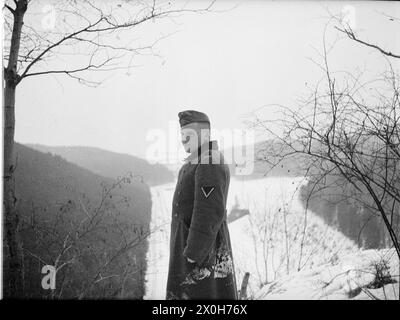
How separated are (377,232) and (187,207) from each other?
6.80 feet

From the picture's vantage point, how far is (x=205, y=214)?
5.86 feet

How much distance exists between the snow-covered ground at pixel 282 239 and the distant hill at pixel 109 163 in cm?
15

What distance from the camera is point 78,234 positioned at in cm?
290

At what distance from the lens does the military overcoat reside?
181 centimetres

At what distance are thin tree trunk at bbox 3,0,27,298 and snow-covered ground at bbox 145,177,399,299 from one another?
41.8 inches

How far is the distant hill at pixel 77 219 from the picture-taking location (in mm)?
2775

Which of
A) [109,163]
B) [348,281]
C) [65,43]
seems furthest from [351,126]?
[65,43]

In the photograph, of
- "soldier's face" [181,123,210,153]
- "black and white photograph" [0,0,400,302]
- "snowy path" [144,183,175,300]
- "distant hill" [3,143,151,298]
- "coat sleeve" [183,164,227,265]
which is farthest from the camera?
"snowy path" [144,183,175,300]

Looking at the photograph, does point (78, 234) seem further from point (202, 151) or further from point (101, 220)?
point (202, 151)

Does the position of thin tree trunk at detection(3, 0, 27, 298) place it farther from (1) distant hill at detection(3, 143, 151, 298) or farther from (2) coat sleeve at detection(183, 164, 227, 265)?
(2) coat sleeve at detection(183, 164, 227, 265)

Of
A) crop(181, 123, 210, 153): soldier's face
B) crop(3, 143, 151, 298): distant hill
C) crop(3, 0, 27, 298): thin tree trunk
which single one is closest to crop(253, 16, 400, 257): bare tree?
crop(181, 123, 210, 153): soldier's face

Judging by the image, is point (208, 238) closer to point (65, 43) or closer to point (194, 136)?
point (194, 136)
